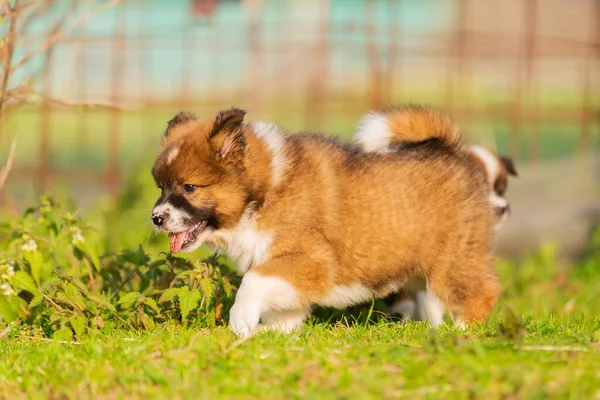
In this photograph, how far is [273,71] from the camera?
11.3 metres

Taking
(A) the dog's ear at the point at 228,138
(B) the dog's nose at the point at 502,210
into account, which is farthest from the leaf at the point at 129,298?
(B) the dog's nose at the point at 502,210

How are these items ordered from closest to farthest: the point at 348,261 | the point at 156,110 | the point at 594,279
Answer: the point at 348,261 → the point at 594,279 → the point at 156,110

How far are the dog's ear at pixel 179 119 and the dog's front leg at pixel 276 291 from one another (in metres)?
1.07

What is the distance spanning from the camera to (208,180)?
4.56 meters

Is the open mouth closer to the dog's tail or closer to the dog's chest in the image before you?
the dog's chest

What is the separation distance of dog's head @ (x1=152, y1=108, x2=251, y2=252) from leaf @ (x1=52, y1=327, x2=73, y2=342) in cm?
67

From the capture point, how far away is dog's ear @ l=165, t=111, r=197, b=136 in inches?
199

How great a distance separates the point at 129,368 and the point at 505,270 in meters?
5.26

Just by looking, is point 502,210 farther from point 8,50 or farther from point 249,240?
point 8,50

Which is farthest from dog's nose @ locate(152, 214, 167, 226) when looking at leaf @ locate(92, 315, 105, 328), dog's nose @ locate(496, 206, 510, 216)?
dog's nose @ locate(496, 206, 510, 216)

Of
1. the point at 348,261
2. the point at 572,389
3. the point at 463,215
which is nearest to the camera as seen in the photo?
the point at 572,389

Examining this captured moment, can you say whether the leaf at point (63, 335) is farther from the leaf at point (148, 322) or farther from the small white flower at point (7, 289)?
the small white flower at point (7, 289)

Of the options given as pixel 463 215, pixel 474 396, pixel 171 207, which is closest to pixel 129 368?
pixel 171 207

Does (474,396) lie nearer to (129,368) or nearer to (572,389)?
(572,389)
